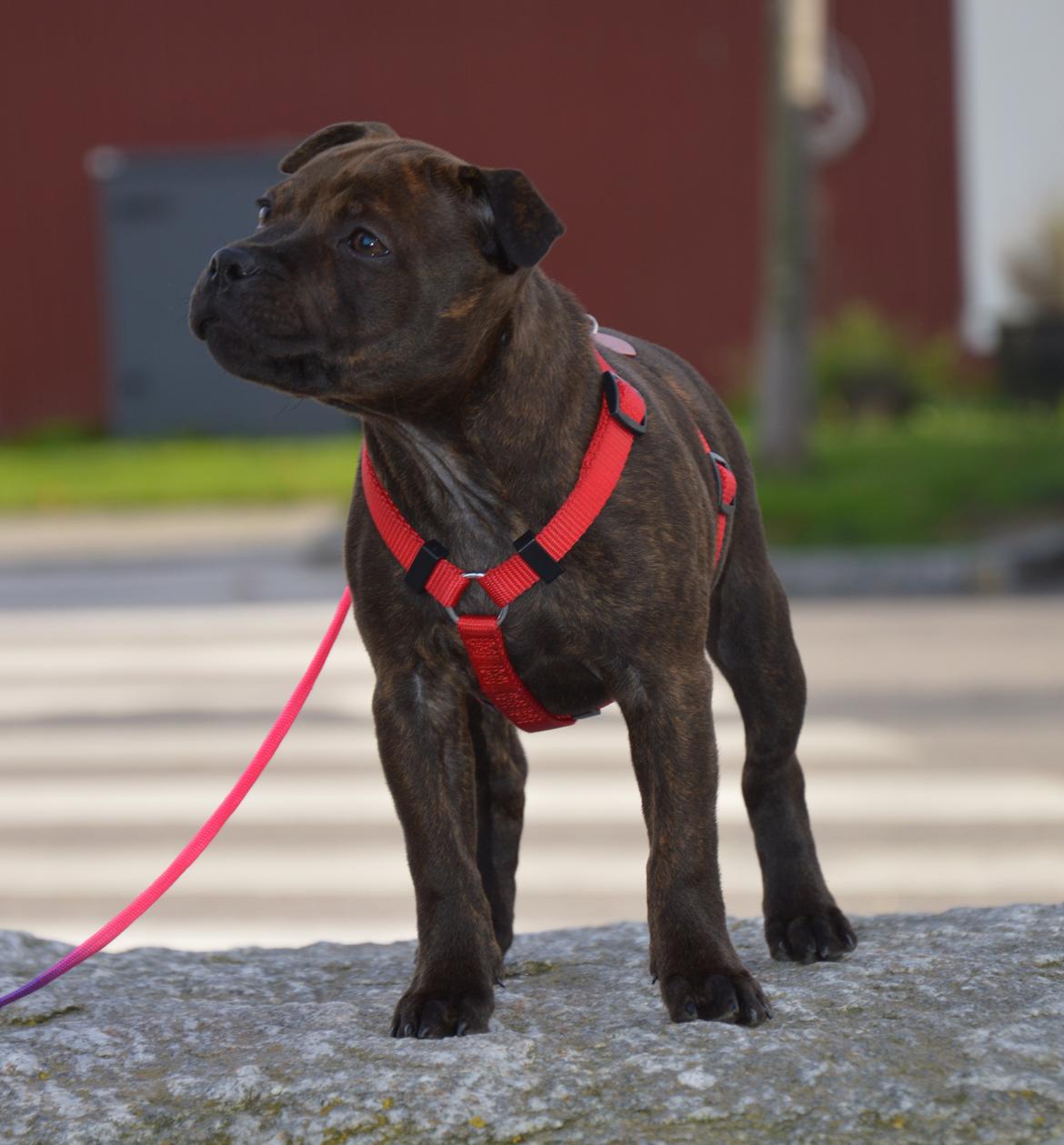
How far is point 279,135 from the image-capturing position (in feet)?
77.6

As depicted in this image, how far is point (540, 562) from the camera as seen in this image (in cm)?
314

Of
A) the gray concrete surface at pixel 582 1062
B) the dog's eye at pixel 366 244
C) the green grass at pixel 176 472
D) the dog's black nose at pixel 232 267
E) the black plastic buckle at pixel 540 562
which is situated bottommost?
the gray concrete surface at pixel 582 1062

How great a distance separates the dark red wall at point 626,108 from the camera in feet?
75.1

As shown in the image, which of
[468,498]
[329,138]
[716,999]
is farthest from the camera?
[329,138]

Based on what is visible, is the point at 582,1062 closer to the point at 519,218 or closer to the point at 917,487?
the point at 519,218

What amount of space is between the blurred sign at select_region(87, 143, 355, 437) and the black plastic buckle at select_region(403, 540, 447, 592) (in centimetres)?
1983

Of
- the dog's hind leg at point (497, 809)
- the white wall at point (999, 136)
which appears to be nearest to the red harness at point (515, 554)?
the dog's hind leg at point (497, 809)

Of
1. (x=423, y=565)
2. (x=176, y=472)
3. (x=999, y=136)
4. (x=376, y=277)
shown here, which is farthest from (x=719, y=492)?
(x=999, y=136)

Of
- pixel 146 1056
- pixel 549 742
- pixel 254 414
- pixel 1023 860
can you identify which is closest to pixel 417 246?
pixel 146 1056

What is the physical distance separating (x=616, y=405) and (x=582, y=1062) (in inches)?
43.2

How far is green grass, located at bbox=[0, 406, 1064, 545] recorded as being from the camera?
45.3 ft

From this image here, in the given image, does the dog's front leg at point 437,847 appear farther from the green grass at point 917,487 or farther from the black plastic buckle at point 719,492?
the green grass at point 917,487

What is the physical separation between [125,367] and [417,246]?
20834mm

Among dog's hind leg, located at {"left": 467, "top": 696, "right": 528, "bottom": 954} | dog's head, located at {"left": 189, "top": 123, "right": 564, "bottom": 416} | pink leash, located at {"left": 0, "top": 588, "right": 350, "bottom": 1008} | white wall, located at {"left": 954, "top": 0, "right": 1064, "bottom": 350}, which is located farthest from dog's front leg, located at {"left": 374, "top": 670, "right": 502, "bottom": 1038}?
white wall, located at {"left": 954, "top": 0, "right": 1064, "bottom": 350}
